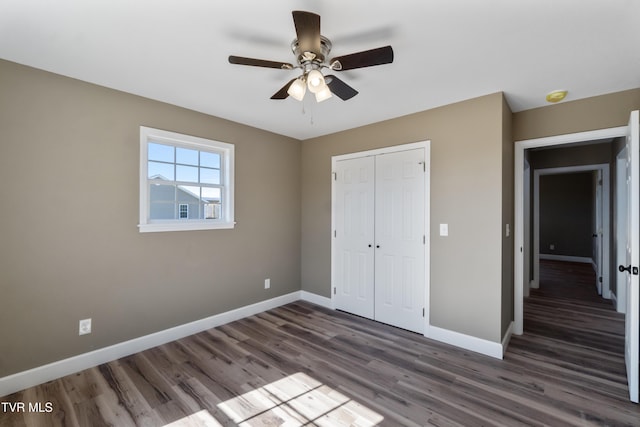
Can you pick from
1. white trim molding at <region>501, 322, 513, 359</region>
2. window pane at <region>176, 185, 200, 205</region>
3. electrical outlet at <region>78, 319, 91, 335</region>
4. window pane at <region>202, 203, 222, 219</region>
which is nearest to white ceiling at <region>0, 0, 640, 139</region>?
window pane at <region>176, 185, 200, 205</region>

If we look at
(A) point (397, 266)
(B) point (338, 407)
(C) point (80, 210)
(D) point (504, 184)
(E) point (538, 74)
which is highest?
(E) point (538, 74)

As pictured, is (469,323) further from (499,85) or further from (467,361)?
(499,85)

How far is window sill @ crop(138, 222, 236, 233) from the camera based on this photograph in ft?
9.28

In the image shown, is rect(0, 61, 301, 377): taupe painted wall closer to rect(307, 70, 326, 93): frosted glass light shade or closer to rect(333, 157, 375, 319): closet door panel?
rect(333, 157, 375, 319): closet door panel

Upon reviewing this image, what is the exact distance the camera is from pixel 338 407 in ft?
6.66

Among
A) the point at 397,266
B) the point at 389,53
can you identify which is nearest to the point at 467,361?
the point at 397,266

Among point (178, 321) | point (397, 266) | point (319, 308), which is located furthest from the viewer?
point (319, 308)

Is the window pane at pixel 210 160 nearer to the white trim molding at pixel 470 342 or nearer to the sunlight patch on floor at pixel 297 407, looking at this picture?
the sunlight patch on floor at pixel 297 407

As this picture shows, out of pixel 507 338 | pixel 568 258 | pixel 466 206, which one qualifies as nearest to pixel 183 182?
pixel 466 206

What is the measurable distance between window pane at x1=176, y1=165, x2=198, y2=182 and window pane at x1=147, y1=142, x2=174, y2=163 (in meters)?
0.13

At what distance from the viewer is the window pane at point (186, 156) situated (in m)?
3.16

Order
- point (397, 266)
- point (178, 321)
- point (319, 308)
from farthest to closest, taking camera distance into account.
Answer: point (319, 308) < point (397, 266) < point (178, 321)

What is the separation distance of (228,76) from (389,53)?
4.74 feet

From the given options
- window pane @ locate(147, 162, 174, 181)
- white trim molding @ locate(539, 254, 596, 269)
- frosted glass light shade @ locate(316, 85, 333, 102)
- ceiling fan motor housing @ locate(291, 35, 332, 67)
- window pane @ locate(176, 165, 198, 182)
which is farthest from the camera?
white trim molding @ locate(539, 254, 596, 269)
